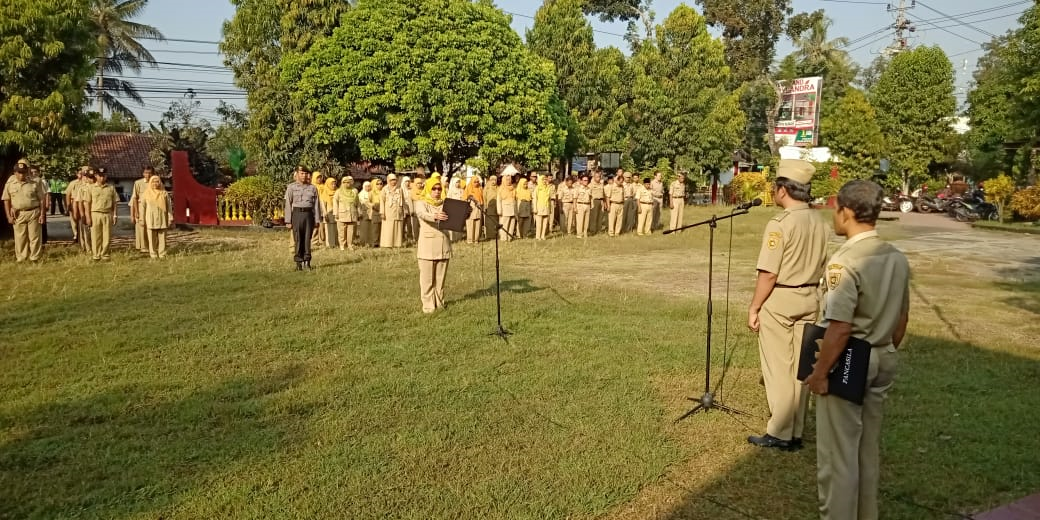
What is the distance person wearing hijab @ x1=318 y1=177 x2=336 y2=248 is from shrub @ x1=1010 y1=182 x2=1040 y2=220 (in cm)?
2376

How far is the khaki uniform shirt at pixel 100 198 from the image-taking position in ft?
44.1

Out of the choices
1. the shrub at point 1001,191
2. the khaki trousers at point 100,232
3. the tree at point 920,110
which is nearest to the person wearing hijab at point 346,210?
the khaki trousers at point 100,232

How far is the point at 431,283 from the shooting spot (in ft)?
29.8

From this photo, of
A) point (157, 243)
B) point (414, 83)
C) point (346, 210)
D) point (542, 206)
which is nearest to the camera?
point (157, 243)

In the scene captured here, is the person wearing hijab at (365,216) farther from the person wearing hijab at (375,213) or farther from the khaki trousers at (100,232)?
the khaki trousers at (100,232)

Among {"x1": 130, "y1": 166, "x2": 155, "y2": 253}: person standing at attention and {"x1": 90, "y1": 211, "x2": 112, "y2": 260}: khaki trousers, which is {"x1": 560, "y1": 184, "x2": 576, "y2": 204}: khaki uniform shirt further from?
{"x1": 90, "y1": 211, "x2": 112, "y2": 260}: khaki trousers

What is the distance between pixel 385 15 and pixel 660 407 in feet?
63.5

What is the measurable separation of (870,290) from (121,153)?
46854 millimetres

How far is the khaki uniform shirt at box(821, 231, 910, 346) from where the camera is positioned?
3312 mm

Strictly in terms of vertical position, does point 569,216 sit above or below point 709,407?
above

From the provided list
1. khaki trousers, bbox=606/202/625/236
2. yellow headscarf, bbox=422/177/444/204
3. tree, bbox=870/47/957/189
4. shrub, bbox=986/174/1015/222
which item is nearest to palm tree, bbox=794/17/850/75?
tree, bbox=870/47/957/189

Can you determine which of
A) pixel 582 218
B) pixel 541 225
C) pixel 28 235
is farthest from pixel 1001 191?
pixel 28 235

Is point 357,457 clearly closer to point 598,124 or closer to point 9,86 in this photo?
point 9,86

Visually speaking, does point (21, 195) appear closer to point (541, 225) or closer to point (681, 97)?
point (541, 225)
